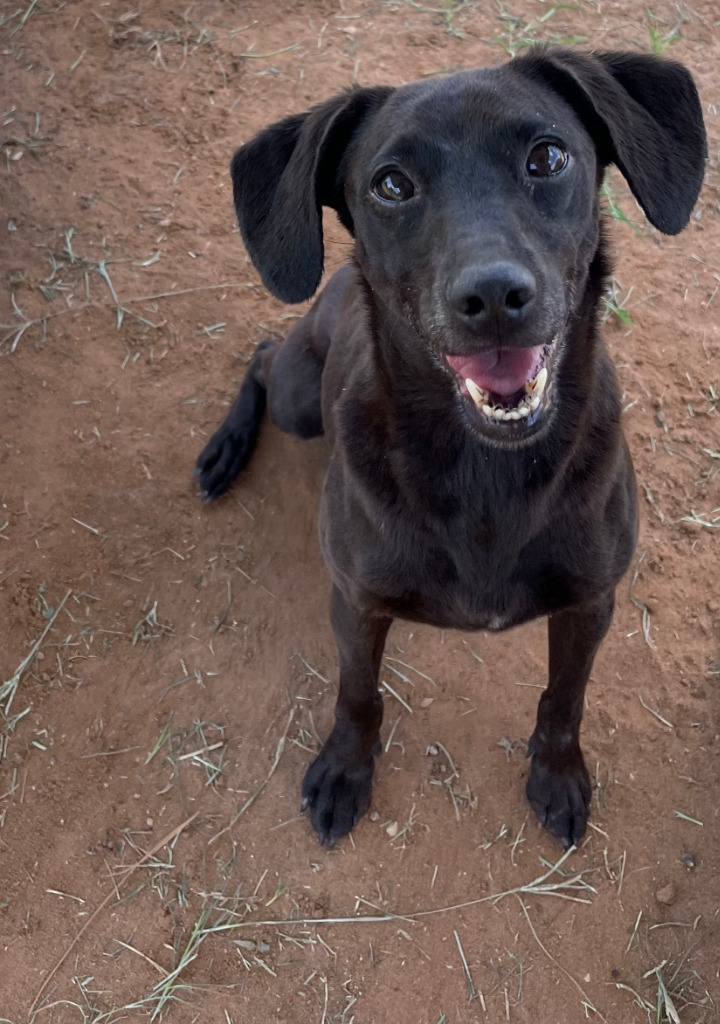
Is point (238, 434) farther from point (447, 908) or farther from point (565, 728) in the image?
point (447, 908)

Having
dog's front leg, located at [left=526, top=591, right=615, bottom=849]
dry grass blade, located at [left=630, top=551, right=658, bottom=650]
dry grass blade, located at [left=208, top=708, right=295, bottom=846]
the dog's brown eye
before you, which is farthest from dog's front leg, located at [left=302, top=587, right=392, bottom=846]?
the dog's brown eye

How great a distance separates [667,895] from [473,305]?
1.91m

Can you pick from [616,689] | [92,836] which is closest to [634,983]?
[616,689]

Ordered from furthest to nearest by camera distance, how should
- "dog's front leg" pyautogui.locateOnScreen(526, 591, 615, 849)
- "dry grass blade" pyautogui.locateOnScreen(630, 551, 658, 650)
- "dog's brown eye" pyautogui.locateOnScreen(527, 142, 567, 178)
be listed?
"dry grass blade" pyautogui.locateOnScreen(630, 551, 658, 650) < "dog's front leg" pyautogui.locateOnScreen(526, 591, 615, 849) < "dog's brown eye" pyautogui.locateOnScreen(527, 142, 567, 178)

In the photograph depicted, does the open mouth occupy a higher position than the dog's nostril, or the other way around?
the dog's nostril

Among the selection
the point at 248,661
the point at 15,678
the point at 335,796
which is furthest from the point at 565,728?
the point at 15,678

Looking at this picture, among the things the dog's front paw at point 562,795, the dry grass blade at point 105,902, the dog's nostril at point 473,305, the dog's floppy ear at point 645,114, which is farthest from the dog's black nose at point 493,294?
the dry grass blade at point 105,902

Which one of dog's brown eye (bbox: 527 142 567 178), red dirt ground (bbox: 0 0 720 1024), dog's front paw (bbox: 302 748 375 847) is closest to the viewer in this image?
dog's brown eye (bbox: 527 142 567 178)

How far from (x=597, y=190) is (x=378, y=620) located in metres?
1.22

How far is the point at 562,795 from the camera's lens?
2.76 m

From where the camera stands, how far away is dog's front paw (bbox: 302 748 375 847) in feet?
9.23

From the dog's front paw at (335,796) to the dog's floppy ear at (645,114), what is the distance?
5.87ft

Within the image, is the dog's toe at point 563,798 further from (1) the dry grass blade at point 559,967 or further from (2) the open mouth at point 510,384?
(2) the open mouth at point 510,384

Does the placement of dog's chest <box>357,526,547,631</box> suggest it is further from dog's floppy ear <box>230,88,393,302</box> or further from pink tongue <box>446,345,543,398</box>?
dog's floppy ear <box>230,88,393,302</box>
